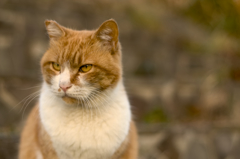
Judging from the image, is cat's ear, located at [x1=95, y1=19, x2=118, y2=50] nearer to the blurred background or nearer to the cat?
the cat

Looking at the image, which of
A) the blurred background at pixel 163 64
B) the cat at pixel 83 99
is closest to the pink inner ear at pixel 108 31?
the cat at pixel 83 99

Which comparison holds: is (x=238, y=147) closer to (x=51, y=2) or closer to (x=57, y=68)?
(x=57, y=68)

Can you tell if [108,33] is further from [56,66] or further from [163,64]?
[163,64]

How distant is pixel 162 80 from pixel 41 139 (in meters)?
2.98

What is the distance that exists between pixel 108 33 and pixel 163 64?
2800 mm

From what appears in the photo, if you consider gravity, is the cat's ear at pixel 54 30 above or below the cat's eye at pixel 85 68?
above

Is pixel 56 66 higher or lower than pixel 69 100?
higher

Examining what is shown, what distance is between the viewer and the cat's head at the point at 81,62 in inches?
71.9

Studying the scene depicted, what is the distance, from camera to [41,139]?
2021 mm

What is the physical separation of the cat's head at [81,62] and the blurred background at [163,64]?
1735 millimetres

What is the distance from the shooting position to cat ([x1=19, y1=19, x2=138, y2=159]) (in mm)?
1872

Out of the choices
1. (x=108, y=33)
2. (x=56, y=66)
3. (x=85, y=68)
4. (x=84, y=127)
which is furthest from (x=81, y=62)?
(x=84, y=127)

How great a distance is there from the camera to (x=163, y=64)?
4.64 meters

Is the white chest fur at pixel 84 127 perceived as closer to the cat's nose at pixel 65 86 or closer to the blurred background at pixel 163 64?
the cat's nose at pixel 65 86
